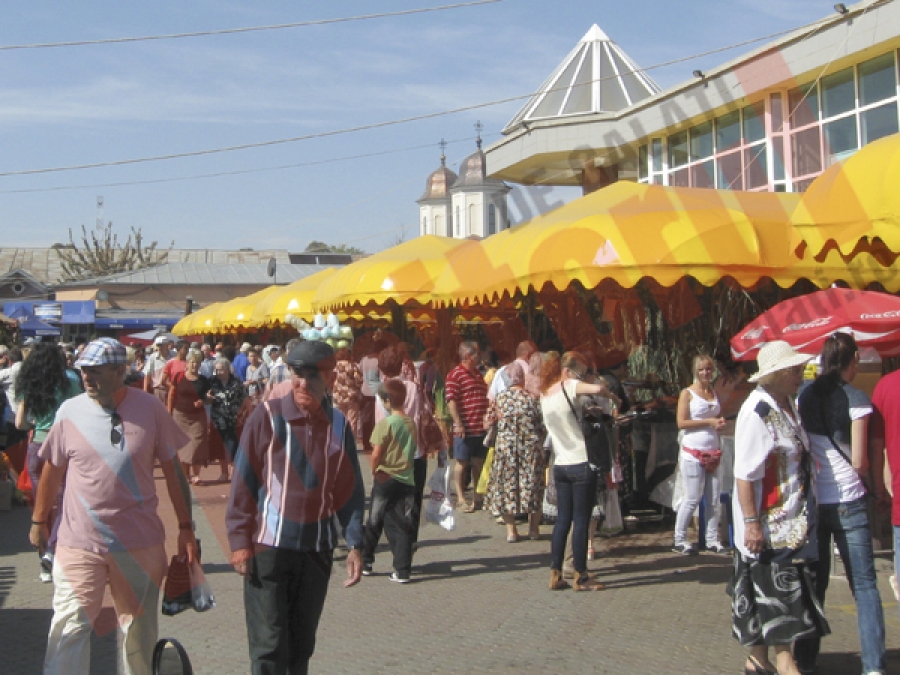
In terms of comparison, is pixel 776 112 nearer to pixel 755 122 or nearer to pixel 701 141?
pixel 755 122

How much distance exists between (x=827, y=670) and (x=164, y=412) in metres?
3.55

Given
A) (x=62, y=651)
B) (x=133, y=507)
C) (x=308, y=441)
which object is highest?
(x=308, y=441)

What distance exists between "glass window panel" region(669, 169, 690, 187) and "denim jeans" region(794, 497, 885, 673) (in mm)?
13913

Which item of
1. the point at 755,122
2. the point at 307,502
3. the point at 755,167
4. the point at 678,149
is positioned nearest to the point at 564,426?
the point at 307,502

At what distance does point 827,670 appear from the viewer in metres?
5.15

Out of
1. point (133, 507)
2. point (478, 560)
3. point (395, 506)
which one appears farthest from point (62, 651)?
point (478, 560)

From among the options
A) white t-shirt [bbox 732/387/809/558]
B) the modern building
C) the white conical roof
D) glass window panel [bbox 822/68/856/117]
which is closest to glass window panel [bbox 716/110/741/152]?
the modern building

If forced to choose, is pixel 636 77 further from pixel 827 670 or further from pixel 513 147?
pixel 827 670

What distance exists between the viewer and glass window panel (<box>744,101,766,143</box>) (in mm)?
16047

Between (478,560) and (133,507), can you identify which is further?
(478,560)

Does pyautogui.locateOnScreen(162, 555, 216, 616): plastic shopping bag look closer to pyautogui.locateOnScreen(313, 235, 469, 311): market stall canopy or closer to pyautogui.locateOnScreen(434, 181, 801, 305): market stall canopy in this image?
pyautogui.locateOnScreen(434, 181, 801, 305): market stall canopy

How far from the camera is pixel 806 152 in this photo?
15180 millimetres

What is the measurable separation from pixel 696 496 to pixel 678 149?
11.7 m

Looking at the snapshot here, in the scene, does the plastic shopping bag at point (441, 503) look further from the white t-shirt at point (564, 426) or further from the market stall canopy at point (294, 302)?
the market stall canopy at point (294, 302)
